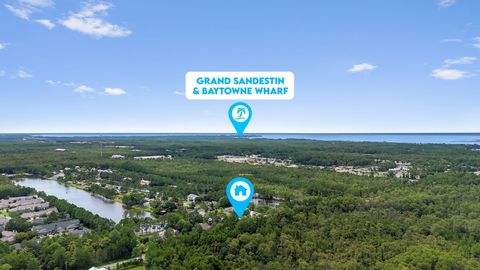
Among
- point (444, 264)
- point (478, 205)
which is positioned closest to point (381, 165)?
point (478, 205)

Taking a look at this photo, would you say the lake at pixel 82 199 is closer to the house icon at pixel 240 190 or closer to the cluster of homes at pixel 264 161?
the house icon at pixel 240 190

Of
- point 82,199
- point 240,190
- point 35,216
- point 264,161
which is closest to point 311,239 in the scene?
point 240,190

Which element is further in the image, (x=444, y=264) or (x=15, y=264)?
(x=15, y=264)

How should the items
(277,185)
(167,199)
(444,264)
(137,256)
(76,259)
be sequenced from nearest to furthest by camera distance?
(444,264)
(76,259)
(137,256)
(167,199)
(277,185)

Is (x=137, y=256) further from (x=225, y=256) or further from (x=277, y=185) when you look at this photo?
(x=277, y=185)

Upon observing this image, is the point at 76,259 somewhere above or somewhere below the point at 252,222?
below

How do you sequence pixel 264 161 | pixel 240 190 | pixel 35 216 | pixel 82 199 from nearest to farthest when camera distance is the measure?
pixel 240 190, pixel 35 216, pixel 82 199, pixel 264 161

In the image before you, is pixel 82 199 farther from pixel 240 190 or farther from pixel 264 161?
pixel 264 161

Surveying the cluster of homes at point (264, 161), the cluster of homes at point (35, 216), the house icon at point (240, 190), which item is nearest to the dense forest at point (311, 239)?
the cluster of homes at point (35, 216)
